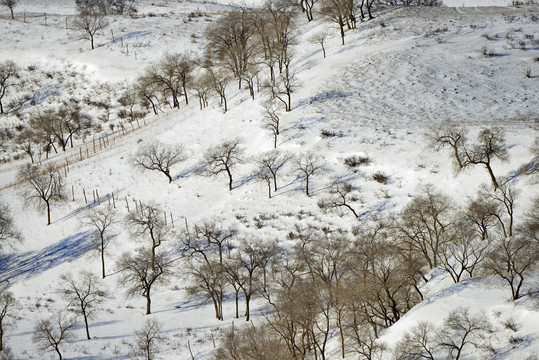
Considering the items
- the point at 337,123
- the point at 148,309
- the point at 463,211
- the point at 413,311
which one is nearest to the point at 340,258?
the point at 413,311

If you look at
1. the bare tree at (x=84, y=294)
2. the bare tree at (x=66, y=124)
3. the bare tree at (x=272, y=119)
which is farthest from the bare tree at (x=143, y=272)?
the bare tree at (x=66, y=124)

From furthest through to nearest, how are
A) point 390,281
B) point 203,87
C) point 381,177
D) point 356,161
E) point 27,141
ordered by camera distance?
point 27,141 < point 203,87 < point 356,161 < point 381,177 < point 390,281

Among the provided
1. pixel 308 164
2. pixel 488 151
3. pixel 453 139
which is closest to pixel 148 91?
pixel 308 164

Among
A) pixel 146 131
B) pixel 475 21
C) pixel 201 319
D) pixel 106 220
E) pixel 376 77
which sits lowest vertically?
pixel 201 319

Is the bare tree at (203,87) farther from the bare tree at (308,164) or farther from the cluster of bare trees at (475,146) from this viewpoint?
the cluster of bare trees at (475,146)

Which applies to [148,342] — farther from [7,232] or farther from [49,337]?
[7,232]

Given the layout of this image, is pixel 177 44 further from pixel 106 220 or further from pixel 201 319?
pixel 201 319

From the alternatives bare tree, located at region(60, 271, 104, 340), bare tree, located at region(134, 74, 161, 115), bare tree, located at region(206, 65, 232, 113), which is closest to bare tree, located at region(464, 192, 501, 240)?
bare tree, located at region(60, 271, 104, 340)
